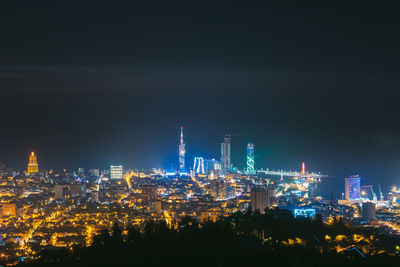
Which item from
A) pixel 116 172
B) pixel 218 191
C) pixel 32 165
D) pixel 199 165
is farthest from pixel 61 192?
pixel 199 165

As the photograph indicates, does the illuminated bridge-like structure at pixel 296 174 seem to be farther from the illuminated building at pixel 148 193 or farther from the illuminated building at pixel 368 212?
the illuminated building at pixel 368 212

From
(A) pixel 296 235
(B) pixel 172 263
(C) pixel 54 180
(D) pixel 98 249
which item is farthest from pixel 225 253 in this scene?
(C) pixel 54 180

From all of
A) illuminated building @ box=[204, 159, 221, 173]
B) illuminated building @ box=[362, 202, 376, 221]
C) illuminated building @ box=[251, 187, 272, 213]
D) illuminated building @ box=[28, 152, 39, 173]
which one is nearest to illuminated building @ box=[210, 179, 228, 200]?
illuminated building @ box=[251, 187, 272, 213]

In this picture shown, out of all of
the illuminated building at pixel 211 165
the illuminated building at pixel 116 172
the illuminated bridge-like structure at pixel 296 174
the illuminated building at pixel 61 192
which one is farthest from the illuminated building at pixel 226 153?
the illuminated building at pixel 61 192

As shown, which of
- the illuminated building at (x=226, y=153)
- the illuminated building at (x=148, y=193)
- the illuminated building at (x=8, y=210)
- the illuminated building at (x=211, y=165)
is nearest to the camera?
the illuminated building at (x=8, y=210)

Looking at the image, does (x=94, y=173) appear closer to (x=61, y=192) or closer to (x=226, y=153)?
(x=226, y=153)

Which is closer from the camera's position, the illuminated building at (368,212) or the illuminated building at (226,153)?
the illuminated building at (368,212)

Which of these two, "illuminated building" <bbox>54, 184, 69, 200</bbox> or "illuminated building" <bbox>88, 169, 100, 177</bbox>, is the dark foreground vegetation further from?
"illuminated building" <bbox>88, 169, 100, 177</bbox>
